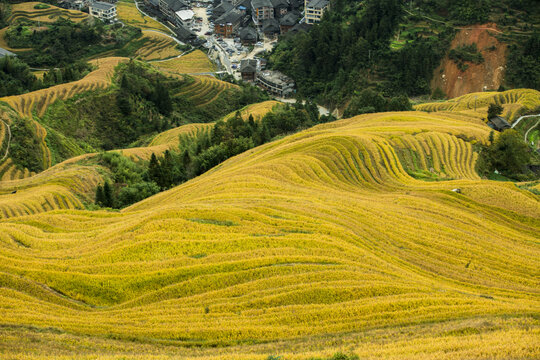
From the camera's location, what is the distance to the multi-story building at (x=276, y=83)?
9114 centimetres

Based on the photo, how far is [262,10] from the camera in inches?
4614

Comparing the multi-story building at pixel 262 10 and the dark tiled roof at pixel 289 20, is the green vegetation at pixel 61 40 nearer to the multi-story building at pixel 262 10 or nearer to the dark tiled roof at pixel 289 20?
the multi-story building at pixel 262 10

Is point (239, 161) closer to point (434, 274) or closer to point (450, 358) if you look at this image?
point (434, 274)

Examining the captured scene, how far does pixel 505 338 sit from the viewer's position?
46.5 ft

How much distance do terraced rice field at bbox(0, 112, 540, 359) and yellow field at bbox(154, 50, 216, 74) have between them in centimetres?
7611

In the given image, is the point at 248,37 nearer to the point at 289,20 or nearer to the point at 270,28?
the point at 270,28

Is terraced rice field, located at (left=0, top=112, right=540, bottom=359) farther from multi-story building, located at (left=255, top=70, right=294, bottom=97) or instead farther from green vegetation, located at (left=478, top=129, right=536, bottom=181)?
multi-story building, located at (left=255, top=70, right=294, bottom=97)

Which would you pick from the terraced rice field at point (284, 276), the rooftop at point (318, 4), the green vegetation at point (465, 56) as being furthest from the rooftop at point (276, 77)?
the terraced rice field at point (284, 276)

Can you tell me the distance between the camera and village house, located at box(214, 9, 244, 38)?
117 metres

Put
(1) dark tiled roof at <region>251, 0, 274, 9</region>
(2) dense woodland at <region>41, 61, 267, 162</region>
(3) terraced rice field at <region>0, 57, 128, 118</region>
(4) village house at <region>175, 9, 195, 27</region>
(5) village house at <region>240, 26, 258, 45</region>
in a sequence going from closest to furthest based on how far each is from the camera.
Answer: (3) terraced rice field at <region>0, 57, 128, 118</region> → (2) dense woodland at <region>41, 61, 267, 162</region> → (5) village house at <region>240, 26, 258, 45</region> → (1) dark tiled roof at <region>251, 0, 274, 9</region> → (4) village house at <region>175, 9, 195, 27</region>

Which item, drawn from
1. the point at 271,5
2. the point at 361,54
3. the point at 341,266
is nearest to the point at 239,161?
the point at 341,266

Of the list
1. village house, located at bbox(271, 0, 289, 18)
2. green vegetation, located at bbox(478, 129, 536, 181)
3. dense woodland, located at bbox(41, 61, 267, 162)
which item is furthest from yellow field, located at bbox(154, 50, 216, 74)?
green vegetation, located at bbox(478, 129, 536, 181)

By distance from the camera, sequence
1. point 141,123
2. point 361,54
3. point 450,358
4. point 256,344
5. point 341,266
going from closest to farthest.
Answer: point 450,358, point 256,344, point 341,266, point 141,123, point 361,54

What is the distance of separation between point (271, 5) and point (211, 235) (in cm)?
10677
